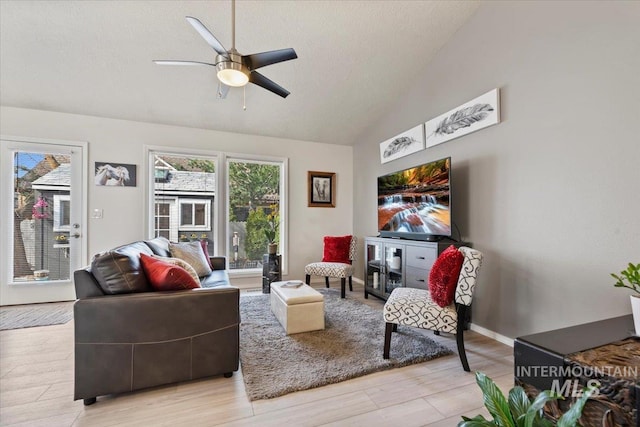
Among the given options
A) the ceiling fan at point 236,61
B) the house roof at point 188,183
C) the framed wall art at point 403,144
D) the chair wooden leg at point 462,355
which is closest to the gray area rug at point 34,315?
the house roof at point 188,183

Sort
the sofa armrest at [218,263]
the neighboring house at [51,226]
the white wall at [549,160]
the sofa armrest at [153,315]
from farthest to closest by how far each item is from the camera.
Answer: the sofa armrest at [218,263]
the neighboring house at [51,226]
the white wall at [549,160]
the sofa armrest at [153,315]

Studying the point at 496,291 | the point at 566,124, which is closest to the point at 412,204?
the point at 496,291

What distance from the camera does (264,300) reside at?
11.9 ft

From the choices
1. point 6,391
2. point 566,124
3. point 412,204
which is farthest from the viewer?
point 412,204

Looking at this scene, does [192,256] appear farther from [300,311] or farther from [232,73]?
[232,73]

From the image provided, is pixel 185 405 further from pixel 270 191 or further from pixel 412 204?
pixel 270 191

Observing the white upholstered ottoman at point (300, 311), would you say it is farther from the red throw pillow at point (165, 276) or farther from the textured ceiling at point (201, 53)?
the textured ceiling at point (201, 53)

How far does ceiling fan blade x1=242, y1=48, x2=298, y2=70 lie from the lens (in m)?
2.04

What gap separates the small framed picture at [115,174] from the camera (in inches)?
147

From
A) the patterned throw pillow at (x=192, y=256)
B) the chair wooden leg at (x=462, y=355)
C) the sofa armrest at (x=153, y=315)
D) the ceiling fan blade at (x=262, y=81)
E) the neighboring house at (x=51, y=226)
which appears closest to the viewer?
the sofa armrest at (x=153, y=315)

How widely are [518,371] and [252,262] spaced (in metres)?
3.93

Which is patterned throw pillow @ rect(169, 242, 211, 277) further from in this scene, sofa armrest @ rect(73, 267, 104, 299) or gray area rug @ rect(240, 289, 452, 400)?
sofa armrest @ rect(73, 267, 104, 299)

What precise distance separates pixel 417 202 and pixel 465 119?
983 millimetres

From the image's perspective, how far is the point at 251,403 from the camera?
1627 mm
